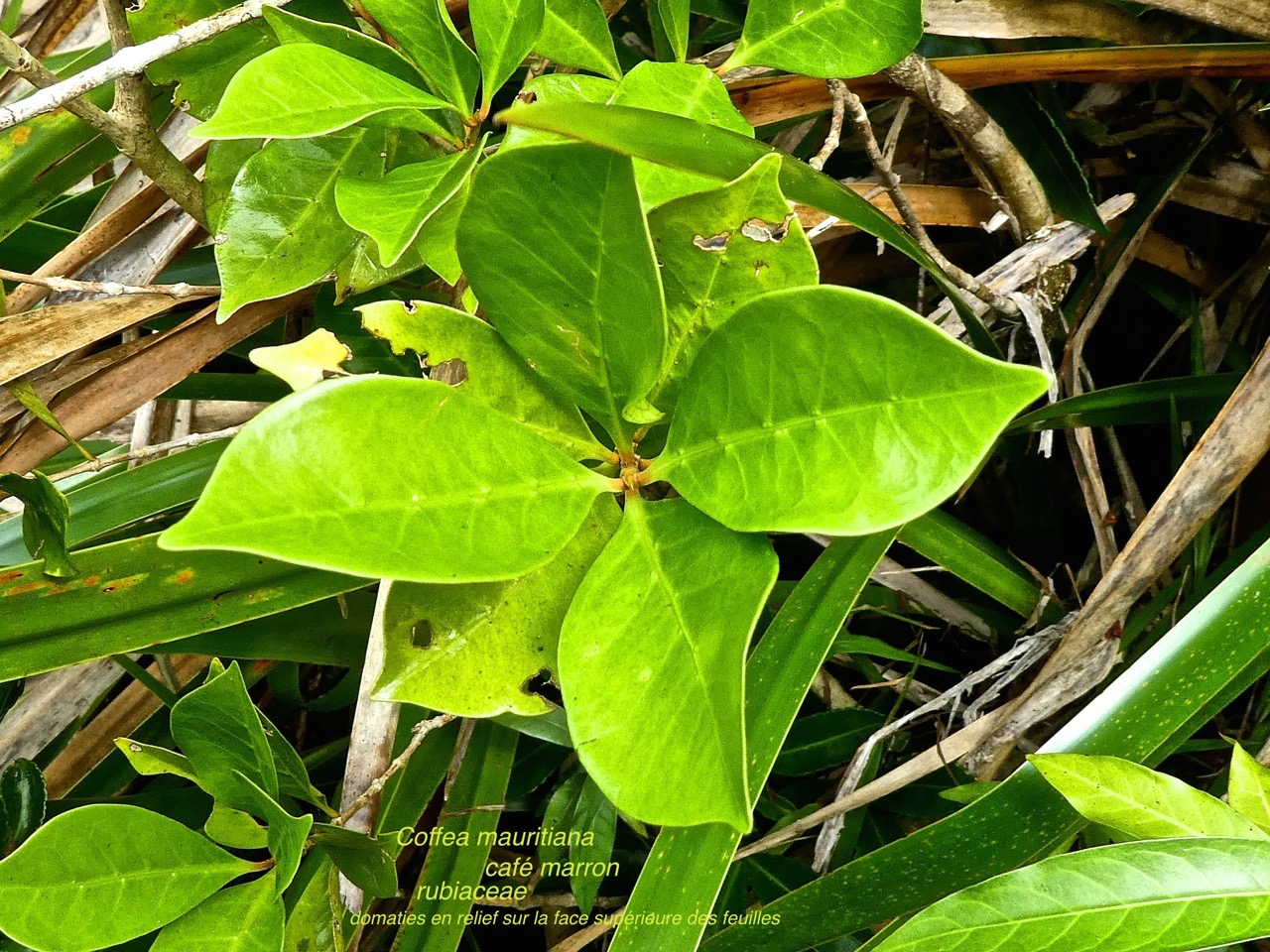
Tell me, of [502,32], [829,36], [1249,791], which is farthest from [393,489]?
[1249,791]

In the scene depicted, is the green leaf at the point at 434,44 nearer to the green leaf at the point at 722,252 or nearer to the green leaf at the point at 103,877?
the green leaf at the point at 722,252

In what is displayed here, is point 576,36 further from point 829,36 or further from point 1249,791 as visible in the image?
point 1249,791

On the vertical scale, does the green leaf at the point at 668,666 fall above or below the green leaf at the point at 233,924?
above

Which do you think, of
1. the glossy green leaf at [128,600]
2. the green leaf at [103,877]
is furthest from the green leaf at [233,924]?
the glossy green leaf at [128,600]

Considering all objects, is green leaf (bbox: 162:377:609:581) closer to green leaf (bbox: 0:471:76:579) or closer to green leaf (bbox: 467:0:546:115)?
green leaf (bbox: 467:0:546:115)

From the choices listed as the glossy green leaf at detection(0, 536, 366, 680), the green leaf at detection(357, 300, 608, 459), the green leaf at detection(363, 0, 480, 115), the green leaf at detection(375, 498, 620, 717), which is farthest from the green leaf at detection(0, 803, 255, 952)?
the green leaf at detection(363, 0, 480, 115)

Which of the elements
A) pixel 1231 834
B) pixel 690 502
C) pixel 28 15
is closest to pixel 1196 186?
pixel 1231 834
